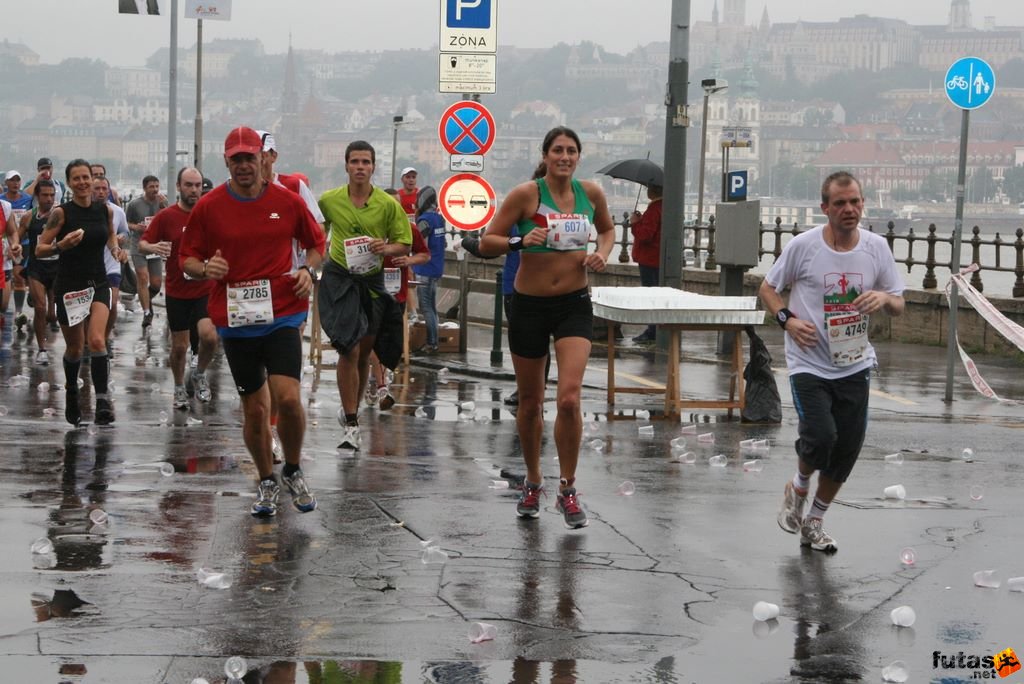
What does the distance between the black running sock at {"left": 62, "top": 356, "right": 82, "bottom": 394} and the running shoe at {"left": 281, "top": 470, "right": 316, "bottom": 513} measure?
12.3ft

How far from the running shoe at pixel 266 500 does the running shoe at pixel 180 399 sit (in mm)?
4523

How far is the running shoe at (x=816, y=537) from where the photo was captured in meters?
8.06

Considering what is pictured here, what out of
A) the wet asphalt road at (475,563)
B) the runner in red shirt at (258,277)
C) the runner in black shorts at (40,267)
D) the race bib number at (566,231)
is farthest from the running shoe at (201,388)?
the race bib number at (566,231)

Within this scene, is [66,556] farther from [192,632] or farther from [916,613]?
[916,613]

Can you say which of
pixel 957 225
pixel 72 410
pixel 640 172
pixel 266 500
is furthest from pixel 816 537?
pixel 640 172

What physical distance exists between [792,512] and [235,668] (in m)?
3.26

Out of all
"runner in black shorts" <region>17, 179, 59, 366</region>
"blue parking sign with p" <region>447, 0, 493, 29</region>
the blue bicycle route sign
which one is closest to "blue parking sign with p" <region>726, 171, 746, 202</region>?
"blue parking sign with p" <region>447, 0, 493, 29</region>

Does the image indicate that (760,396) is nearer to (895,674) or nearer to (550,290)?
(550,290)

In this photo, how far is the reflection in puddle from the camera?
647 centimetres

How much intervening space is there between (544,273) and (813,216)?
113 metres

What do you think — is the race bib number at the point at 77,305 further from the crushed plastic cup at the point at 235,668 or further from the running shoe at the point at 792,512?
the crushed plastic cup at the point at 235,668

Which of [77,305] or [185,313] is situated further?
[185,313]

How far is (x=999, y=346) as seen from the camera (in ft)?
66.4

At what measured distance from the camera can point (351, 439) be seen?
36.3ft
